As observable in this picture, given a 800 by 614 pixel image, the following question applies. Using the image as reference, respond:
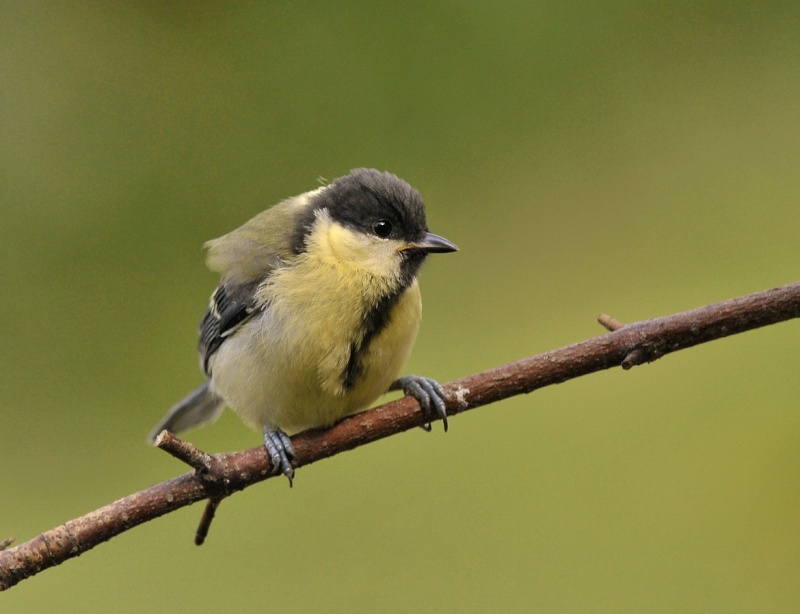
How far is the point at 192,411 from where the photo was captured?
2.48 metres

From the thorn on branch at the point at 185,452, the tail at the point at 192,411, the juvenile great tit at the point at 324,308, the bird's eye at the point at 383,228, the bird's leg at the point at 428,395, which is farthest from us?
the tail at the point at 192,411

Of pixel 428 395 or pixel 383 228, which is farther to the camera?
pixel 383 228

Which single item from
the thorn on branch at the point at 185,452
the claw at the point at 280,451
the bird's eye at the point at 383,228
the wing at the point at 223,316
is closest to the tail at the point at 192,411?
the wing at the point at 223,316

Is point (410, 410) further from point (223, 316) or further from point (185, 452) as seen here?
point (223, 316)

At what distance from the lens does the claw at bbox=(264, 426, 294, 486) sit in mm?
1728

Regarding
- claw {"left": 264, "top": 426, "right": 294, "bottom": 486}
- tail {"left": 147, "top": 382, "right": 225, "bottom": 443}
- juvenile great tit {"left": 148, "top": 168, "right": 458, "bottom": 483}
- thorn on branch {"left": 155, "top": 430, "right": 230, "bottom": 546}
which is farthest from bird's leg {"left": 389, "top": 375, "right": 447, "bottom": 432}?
tail {"left": 147, "top": 382, "right": 225, "bottom": 443}

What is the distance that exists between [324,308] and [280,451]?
0.28 m

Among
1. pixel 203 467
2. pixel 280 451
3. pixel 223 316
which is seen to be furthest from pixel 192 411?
pixel 203 467

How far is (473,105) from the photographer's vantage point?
2645 mm

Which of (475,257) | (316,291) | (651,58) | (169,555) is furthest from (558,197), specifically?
(169,555)

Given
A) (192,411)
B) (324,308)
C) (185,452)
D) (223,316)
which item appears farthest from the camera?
(192,411)

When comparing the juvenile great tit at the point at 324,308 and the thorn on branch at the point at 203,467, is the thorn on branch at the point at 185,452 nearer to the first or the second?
the thorn on branch at the point at 203,467

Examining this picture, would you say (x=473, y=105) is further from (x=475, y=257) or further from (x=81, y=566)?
(x=81, y=566)

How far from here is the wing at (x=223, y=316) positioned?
78.7 inches
